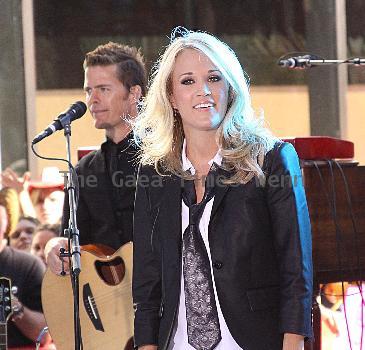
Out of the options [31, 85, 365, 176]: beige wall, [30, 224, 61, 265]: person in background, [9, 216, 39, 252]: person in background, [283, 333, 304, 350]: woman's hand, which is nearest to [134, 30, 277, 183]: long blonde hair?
[283, 333, 304, 350]: woman's hand

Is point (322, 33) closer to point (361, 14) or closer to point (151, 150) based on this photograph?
point (361, 14)

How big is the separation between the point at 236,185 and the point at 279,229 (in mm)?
171

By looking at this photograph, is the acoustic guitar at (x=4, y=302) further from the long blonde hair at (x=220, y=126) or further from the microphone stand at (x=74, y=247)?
the long blonde hair at (x=220, y=126)

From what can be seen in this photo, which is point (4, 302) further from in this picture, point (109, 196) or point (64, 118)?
point (64, 118)

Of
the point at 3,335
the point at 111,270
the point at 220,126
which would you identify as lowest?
the point at 3,335

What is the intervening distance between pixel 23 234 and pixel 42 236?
0.29 metres

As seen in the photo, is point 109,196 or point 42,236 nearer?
point 109,196

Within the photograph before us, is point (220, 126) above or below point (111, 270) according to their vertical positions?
above

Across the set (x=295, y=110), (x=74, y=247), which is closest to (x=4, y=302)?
(x=74, y=247)

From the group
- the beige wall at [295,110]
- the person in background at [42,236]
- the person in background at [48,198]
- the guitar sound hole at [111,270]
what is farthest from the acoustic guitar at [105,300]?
the beige wall at [295,110]

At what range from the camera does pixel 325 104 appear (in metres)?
7.57

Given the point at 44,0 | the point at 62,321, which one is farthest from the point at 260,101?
the point at 62,321

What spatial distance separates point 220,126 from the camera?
283 centimetres

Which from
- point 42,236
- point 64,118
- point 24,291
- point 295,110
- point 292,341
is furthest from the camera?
point 295,110
